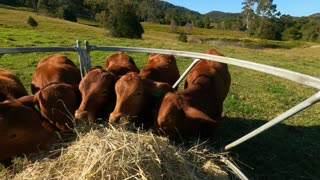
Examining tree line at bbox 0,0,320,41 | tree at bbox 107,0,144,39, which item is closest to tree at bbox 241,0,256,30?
tree line at bbox 0,0,320,41

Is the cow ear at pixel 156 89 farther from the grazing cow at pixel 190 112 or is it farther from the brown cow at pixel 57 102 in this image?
the brown cow at pixel 57 102

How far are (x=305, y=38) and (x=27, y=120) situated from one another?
7378 centimetres

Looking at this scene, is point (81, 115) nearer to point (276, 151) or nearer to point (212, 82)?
point (212, 82)

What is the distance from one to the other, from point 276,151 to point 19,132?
3.91 metres

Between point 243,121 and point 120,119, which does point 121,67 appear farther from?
point 243,121

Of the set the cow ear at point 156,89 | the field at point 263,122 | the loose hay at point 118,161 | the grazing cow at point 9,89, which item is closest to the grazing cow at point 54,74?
the grazing cow at point 9,89

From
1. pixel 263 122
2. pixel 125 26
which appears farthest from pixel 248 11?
pixel 263 122

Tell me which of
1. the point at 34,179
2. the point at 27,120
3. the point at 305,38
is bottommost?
the point at 305,38

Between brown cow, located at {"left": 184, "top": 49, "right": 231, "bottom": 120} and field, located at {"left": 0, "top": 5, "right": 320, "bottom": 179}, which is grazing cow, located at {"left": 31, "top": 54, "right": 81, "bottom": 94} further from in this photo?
field, located at {"left": 0, "top": 5, "right": 320, "bottom": 179}

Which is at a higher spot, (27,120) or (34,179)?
(27,120)

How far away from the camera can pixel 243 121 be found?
23.7 feet

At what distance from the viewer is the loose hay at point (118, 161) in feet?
9.84

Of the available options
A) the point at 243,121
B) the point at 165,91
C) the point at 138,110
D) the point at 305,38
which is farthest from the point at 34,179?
the point at 305,38

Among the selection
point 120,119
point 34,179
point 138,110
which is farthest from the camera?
point 138,110
